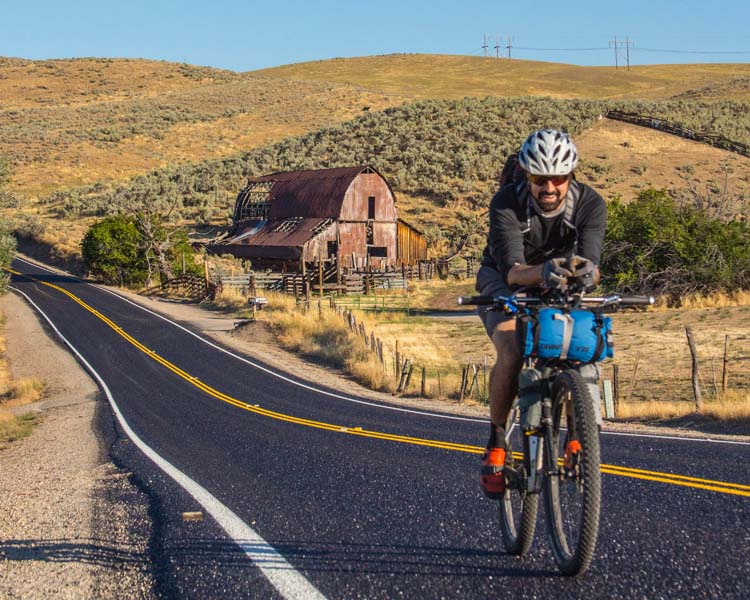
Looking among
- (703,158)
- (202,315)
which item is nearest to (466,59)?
(703,158)

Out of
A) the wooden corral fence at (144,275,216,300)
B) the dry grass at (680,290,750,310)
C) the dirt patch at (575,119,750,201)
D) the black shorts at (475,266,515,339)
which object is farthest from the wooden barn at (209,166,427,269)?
the black shorts at (475,266,515,339)

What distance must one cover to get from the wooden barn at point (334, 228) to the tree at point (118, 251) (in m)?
6.22

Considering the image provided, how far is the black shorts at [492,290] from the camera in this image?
4.80m

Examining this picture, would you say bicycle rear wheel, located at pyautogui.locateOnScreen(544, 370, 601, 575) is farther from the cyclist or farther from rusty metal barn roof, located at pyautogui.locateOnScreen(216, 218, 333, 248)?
rusty metal barn roof, located at pyautogui.locateOnScreen(216, 218, 333, 248)

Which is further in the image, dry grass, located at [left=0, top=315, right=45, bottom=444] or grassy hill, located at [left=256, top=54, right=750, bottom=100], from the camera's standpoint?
grassy hill, located at [left=256, top=54, right=750, bottom=100]

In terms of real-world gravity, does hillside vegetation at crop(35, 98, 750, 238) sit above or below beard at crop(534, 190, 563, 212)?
above

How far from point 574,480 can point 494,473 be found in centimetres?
78

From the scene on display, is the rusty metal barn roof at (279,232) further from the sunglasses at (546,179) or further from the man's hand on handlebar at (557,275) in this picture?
the man's hand on handlebar at (557,275)

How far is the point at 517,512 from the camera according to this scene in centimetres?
506

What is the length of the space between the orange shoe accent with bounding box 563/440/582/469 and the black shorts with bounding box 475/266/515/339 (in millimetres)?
802

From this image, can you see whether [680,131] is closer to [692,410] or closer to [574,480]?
[692,410]

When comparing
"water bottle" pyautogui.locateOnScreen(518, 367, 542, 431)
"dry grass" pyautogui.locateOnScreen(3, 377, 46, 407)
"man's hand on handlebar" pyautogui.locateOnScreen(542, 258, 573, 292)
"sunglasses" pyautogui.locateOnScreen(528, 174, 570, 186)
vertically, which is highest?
"sunglasses" pyautogui.locateOnScreen(528, 174, 570, 186)

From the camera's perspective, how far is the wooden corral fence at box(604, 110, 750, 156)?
75056 millimetres

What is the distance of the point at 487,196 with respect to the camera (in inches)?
2712
